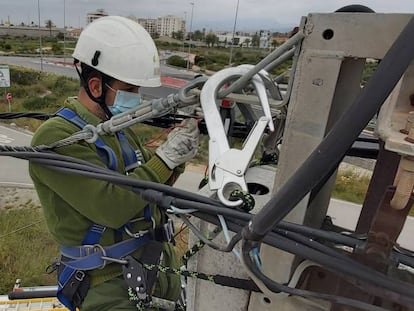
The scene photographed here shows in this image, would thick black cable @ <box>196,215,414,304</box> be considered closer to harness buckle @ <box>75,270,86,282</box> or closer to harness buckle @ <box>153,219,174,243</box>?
harness buckle @ <box>153,219,174,243</box>

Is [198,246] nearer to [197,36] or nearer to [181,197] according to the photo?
[181,197]

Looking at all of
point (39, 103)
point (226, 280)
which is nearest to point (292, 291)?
point (226, 280)

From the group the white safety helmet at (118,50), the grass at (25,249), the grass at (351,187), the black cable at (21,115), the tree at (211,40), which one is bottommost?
the grass at (25,249)

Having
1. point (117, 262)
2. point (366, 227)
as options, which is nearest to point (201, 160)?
point (117, 262)

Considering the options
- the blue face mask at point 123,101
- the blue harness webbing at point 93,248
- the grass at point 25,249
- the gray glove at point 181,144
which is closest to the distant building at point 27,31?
the grass at point 25,249

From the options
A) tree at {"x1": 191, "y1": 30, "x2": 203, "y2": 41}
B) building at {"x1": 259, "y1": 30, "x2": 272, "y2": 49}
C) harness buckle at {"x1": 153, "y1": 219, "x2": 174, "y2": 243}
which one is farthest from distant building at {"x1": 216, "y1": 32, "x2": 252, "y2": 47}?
harness buckle at {"x1": 153, "y1": 219, "x2": 174, "y2": 243}

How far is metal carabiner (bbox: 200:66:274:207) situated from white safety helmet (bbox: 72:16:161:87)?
2.91 feet

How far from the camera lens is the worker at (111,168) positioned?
196cm

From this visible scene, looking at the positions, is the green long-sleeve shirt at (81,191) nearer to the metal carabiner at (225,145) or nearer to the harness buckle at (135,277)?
the harness buckle at (135,277)

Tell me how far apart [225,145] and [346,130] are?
0.55 meters

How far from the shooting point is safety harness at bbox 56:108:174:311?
2184mm

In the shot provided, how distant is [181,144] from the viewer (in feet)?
6.30

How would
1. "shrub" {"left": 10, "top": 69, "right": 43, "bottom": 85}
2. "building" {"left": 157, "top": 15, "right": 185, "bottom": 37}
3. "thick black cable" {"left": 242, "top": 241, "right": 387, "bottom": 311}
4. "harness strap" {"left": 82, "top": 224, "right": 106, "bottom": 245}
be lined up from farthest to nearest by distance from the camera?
"building" {"left": 157, "top": 15, "right": 185, "bottom": 37} < "shrub" {"left": 10, "top": 69, "right": 43, "bottom": 85} < "harness strap" {"left": 82, "top": 224, "right": 106, "bottom": 245} < "thick black cable" {"left": 242, "top": 241, "right": 387, "bottom": 311}

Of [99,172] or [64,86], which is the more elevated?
[99,172]
